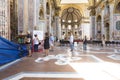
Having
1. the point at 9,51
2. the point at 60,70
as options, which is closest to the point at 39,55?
the point at 9,51

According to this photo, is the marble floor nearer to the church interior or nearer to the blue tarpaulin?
the church interior

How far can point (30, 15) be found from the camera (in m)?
16.4

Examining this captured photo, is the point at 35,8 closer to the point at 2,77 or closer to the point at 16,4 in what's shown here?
the point at 16,4

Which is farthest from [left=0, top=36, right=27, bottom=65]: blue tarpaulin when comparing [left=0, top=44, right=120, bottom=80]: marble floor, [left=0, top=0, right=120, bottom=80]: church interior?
[left=0, top=44, right=120, bottom=80]: marble floor

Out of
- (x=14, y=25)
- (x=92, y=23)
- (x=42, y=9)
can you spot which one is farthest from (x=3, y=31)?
(x=92, y=23)

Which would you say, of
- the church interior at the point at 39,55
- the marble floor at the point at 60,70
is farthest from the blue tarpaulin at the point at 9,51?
the marble floor at the point at 60,70

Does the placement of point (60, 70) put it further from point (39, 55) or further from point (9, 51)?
point (39, 55)

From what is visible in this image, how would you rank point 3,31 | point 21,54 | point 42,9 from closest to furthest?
1. point 3,31
2. point 21,54
3. point 42,9

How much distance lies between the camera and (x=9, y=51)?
36.4ft

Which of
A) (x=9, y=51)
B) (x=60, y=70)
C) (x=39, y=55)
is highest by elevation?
(x=9, y=51)

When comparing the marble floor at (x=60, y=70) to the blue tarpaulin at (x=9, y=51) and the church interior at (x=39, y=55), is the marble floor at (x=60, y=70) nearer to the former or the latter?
the church interior at (x=39, y=55)

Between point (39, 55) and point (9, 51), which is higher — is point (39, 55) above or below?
below

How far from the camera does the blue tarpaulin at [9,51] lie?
33.4 ft

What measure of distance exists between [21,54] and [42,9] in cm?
963
